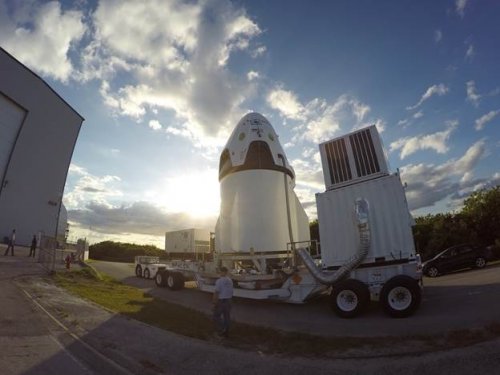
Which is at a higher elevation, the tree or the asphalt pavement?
the tree

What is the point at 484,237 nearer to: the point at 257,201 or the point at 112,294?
the point at 257,201

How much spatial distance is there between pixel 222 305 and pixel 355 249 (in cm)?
469

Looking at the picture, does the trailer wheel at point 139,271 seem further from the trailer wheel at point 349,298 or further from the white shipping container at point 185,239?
the trailer wheel at point 349,298

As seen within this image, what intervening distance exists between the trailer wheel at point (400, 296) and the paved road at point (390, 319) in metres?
0.25

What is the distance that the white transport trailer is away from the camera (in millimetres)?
9688

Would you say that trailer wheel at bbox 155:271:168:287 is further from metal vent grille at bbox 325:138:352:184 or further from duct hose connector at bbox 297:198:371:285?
metal vent grille at bbox 325:138:352:184

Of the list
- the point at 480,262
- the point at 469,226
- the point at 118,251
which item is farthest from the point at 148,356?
the point at 118,251

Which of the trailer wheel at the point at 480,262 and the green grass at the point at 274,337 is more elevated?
the trailer wheel at the point at 480,262

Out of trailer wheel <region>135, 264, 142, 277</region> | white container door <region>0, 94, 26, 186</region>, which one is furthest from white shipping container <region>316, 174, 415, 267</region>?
white container door <region>0, 94, 26, 186</region>

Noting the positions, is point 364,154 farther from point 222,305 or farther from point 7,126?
point 7,126

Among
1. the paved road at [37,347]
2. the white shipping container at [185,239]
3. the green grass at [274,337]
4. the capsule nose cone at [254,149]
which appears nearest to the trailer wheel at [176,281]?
the green grass at [274,337]

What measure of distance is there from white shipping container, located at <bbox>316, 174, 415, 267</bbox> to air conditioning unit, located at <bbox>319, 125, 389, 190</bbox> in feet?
1.18

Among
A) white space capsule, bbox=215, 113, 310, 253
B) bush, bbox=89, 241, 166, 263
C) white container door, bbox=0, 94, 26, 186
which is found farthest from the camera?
bush, bbox=89, 241, 166, 263

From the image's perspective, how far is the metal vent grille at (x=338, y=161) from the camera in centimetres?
1140
